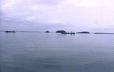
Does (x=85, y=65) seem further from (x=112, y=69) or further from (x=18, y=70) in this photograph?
(x=18, y=70)

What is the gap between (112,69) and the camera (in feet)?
70.0

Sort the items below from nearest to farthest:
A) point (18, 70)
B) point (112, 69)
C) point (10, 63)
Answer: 1. point (18, 70)
2. point (112, 69)
3. point (10, 63)

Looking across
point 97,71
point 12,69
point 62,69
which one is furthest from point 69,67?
point 12,69

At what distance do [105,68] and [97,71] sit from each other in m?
1.47

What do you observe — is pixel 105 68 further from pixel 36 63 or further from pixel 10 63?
pixel 10 63

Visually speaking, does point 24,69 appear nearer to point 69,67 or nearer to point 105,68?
point 69,67

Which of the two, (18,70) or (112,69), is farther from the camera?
(112,69)

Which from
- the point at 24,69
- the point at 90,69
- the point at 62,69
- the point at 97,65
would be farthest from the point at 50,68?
the point at 97,65

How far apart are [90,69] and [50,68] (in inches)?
Answer: 149

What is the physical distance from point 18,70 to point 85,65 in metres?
7.08

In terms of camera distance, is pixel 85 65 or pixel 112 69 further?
pixel 85 65

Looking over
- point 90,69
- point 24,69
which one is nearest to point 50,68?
point 24,69

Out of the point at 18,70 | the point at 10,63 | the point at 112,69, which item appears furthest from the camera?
the point at 10,63

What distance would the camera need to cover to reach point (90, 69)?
21.1 m
